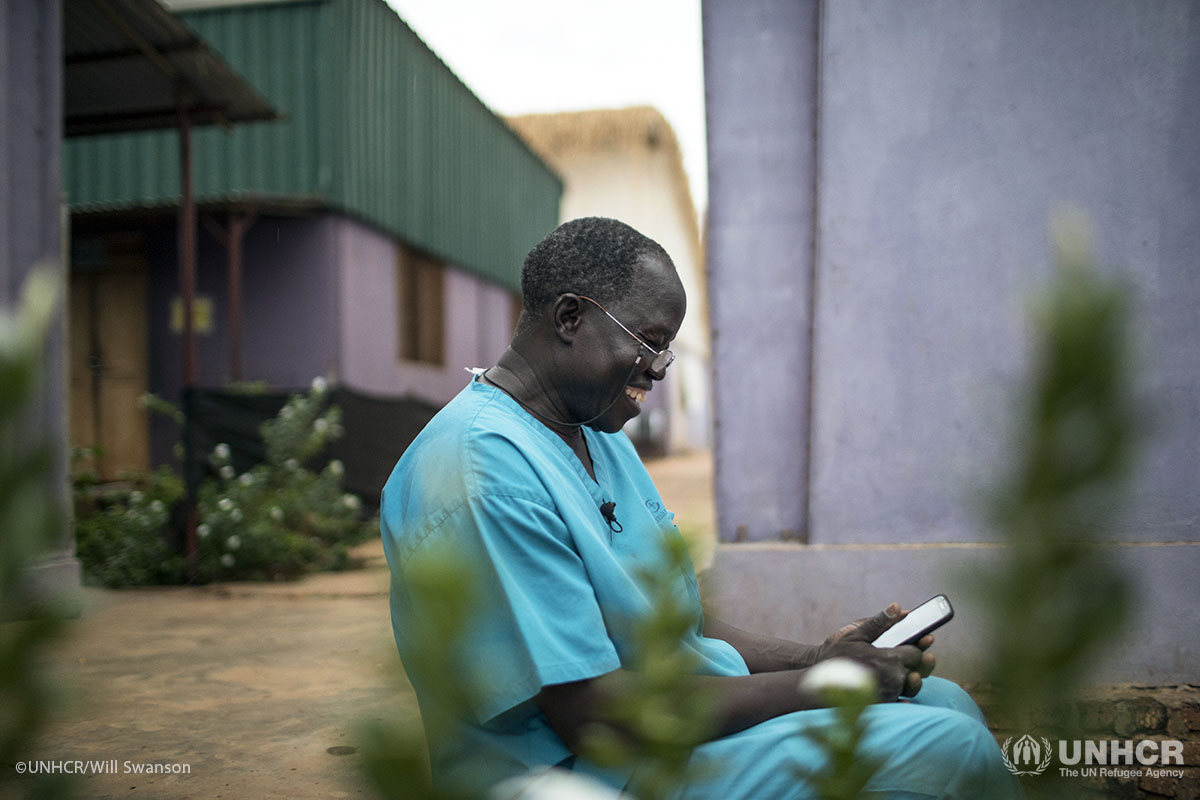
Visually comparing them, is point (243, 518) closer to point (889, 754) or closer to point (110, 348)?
point (110, 348)

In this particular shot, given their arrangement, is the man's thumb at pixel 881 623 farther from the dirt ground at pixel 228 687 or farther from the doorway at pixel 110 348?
the doorway at pixel 110 348

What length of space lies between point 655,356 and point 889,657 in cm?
73

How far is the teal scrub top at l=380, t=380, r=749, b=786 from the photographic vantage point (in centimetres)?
134

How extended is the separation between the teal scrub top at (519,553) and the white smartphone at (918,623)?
0.36 metres

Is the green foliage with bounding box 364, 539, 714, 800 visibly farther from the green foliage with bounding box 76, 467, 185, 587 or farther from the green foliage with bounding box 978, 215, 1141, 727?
the green foliage with bounding box 76, 467, 185, 587

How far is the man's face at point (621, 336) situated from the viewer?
6.11 feet

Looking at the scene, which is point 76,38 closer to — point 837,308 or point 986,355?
point 837,308

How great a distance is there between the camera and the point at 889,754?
1.35 metres

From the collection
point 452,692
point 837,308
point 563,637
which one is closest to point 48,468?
point 452,692

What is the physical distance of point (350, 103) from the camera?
9.84 metres

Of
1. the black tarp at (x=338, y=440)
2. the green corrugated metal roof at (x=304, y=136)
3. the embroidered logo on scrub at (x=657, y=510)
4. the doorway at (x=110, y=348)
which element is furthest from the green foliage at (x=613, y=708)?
the doorway at (x=110, y=348)

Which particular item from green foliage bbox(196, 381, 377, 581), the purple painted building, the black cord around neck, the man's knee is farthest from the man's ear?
the purple painted building

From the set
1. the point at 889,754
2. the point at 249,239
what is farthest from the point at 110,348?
the point at 889,754

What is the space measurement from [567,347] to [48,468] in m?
1.39
